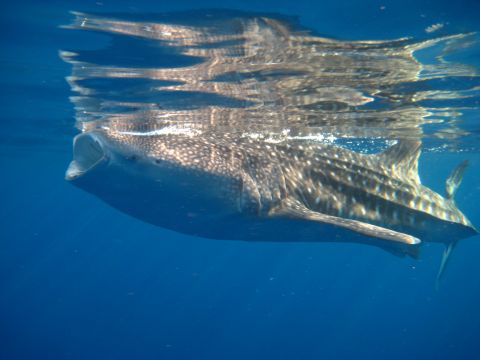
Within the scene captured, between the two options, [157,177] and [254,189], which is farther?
[254,189]

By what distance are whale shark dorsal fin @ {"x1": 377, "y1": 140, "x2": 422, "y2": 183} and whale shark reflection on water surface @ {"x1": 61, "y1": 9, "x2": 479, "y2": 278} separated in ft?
0.11

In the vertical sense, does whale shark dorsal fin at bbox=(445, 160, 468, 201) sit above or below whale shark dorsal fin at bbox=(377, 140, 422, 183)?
below

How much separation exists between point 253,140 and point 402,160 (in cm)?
359

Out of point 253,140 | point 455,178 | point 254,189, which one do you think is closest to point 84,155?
point 254,189

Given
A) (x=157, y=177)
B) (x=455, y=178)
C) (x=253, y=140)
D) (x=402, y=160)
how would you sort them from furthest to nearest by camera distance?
(x=455, y=178)
(x=402, y=160)
(x=253, y=140)
(x=157, y=177)

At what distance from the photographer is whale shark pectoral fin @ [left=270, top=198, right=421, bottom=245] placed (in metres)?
5.58

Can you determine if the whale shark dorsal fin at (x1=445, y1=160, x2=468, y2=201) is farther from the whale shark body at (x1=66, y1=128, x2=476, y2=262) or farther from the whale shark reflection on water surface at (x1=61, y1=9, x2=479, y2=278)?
the whale shark body at (x1=66, y1=128, x2=476, y2=262)

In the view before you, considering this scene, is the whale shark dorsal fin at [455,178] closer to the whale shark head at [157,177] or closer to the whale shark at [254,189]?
the whale shark at [254,189]

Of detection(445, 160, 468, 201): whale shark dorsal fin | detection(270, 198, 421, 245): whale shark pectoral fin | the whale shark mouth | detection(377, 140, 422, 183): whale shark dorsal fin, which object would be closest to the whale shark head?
the whale shark mouth

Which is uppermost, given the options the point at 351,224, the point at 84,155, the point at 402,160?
the point at 84,155

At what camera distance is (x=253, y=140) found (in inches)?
339

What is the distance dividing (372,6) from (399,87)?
4.55 metres

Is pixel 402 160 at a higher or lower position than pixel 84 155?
lower

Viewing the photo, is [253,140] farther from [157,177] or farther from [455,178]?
[455,178]
